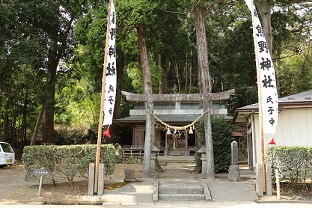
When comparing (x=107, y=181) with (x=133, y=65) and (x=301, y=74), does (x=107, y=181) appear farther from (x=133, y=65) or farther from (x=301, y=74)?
(x=301, y=74)

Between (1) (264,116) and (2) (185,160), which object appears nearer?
(1) (264,116)

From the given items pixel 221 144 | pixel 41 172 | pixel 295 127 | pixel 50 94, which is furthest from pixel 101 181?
pixel 50 94

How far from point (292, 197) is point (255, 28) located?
4953mm

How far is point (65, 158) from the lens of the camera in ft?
29.6

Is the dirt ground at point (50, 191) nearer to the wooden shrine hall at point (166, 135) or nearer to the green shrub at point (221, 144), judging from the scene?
the green shrub at point (221, 144)

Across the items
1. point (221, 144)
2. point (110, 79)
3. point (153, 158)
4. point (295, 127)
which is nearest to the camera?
point (110, 79)

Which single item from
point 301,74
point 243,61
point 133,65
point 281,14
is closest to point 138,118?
point 133,65

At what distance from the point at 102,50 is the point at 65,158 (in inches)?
334

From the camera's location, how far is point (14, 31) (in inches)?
681

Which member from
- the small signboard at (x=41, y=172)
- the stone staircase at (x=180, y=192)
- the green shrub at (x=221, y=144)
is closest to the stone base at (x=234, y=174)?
the stone staircase at (x=180, y=192)

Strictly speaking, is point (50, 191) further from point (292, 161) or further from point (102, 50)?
point (102, 50)

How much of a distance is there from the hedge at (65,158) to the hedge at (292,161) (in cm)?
493

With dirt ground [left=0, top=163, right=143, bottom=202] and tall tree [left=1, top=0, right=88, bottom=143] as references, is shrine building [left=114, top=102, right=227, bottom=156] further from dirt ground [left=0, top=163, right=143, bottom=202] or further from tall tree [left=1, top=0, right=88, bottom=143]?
dirt ground [left=0, top=163, right=143, bottom=202]

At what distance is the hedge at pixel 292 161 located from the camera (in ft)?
26.8
